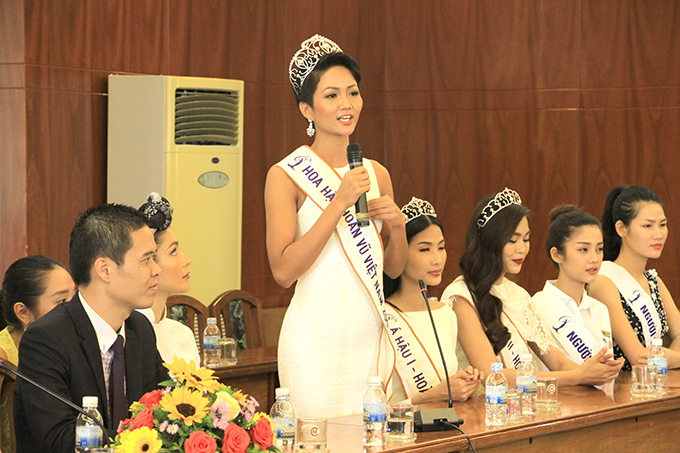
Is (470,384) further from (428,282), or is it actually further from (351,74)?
(351,74)

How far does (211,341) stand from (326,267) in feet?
5.11

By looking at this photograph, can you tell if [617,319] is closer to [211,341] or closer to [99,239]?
[211,341]

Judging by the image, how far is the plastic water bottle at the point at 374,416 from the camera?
2.16m

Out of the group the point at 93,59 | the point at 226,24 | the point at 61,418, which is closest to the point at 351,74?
the point at 61,418

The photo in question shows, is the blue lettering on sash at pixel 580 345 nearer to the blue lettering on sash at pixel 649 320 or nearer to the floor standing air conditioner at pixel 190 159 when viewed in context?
the blue lettering on sash at pixel 649 320

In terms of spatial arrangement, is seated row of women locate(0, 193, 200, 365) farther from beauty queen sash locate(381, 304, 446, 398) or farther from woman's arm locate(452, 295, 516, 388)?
woman's arm locate(452, 295, 516, 388)

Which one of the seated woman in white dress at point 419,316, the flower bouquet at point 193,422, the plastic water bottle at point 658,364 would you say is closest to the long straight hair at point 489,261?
the seated woman in white dress at point 419,316

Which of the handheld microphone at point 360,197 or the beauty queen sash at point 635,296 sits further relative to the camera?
the beauty queen sash at point 635,296

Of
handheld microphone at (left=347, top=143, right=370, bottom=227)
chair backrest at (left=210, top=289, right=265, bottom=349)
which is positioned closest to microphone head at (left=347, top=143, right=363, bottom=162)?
handheld microphone at (left=347, top=143, right=370, bottom=227)

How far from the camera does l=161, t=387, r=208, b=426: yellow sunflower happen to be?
1.59m

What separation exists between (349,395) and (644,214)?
6.04 ft

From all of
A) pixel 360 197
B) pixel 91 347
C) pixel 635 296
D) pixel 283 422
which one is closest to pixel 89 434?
pixel 91 347

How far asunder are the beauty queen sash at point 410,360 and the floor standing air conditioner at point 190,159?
1919mm

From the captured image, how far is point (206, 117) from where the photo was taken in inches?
190
